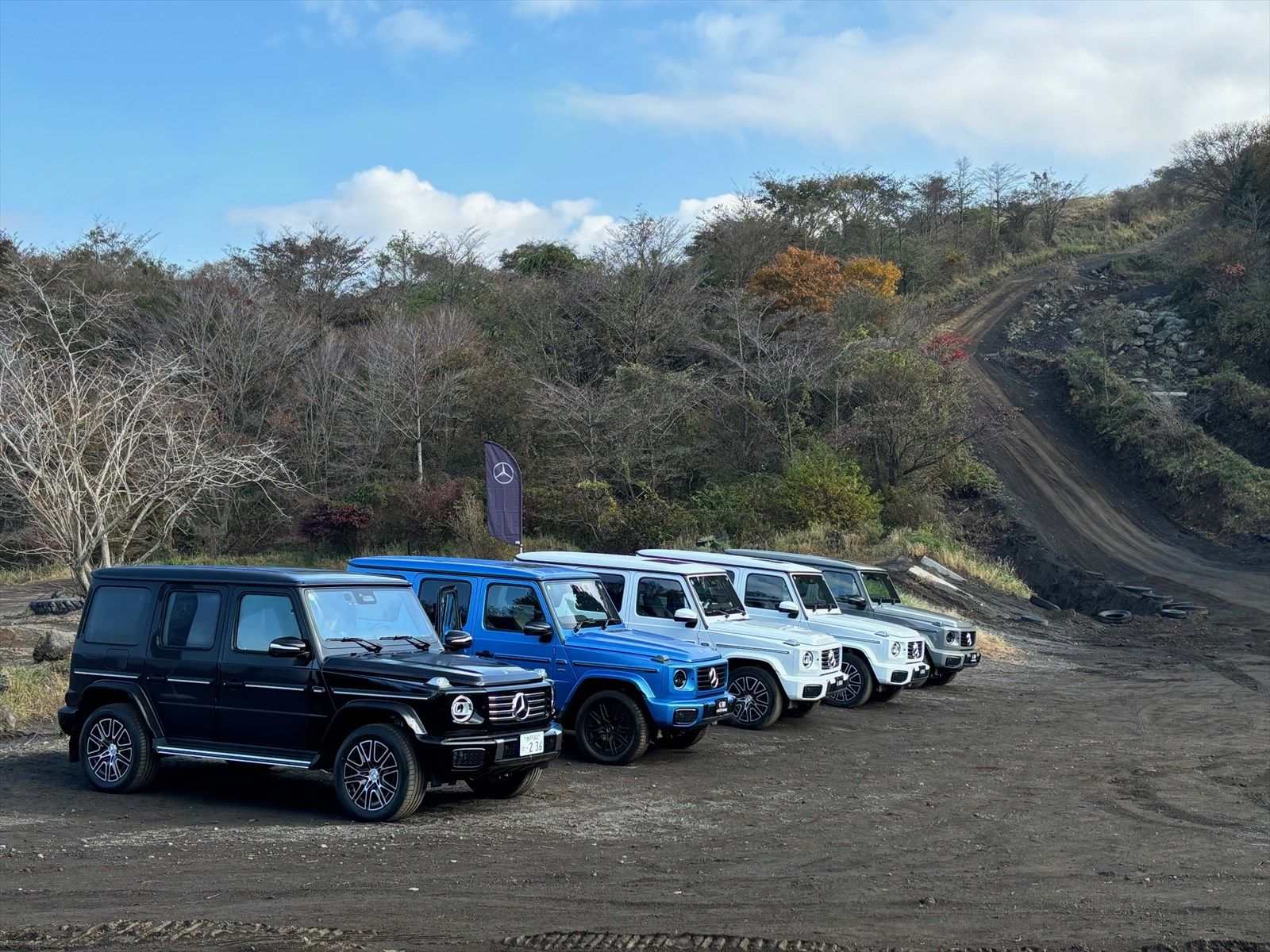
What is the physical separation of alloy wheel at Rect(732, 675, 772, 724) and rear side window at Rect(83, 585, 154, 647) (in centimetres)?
694

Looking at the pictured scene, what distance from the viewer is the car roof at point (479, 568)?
1229 centimetres

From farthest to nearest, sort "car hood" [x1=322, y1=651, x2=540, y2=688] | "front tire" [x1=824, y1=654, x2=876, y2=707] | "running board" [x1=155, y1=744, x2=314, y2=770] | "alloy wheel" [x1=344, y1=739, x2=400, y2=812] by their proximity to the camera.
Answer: "front tire" [x1=824, y1=654, x2=876, y2=707]
"running board" [x1=155, y1=744, x2=314, y2=770]
"car hood" [x1=322, y1=651, x2=540, y2=688]
"alloy wheel" [x1=344, y1=739, x2=400, y2=812]

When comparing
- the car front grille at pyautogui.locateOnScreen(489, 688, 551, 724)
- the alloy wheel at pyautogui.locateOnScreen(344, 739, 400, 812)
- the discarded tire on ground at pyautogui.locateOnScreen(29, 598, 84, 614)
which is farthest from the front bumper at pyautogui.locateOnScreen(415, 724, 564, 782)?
the discarded tire on ground at pyautogui.locateOnScreen(29, 598, 84, 614)

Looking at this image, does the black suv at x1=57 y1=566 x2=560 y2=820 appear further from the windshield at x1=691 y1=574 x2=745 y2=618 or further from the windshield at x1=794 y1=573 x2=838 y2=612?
the windshield at x1=794 y1=573 x2=838 y2=612

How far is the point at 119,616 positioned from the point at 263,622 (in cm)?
158

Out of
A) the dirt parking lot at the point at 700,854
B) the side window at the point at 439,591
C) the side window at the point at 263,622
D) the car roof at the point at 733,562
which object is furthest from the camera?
the car roof at the point at 733,562

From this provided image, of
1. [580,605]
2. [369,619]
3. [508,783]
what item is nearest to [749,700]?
[580,605]

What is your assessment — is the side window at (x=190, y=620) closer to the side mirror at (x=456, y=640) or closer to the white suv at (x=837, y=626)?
the side mirror at (x=456, y=640)

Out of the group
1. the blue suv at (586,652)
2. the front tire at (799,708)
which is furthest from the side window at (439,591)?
the front tire at (799,708)

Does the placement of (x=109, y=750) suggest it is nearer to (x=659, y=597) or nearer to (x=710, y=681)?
(x=710, y=681)

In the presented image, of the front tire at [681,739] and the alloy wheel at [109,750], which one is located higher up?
Result: the alloy wheel at [109,750]

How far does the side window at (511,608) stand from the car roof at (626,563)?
193 cm

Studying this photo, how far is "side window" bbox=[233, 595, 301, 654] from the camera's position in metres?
9.55

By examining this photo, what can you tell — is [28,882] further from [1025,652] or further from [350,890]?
[1025,652]
